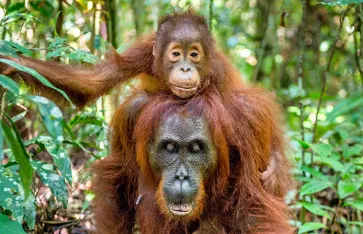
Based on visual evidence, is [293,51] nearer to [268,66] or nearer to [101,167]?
[268,66]

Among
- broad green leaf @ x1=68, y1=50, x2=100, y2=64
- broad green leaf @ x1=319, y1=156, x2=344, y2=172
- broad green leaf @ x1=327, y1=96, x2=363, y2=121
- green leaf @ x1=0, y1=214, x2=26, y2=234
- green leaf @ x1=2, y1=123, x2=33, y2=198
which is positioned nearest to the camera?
green leaf @ x1=2, y1=123, x2=33, y2=198

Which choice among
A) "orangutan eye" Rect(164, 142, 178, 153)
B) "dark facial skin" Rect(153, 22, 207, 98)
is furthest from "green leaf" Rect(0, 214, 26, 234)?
"dark facial skin" Rect(153, 22, 207, 98)

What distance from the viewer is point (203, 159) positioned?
9.06ft

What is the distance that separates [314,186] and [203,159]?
902 millimetres

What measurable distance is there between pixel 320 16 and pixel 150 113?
4.36m

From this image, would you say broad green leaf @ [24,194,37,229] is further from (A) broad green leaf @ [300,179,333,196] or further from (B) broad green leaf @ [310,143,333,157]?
(B) broad green leaf @ [310,143,333,157]

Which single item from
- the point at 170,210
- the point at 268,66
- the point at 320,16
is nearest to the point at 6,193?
the point at 170,210

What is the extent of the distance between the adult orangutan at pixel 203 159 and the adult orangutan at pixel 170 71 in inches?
2.5

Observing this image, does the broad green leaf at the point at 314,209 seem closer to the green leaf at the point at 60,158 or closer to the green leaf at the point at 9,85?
the green leaf at the point at 60,158

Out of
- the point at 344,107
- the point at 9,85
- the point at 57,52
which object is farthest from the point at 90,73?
the point at 344,107

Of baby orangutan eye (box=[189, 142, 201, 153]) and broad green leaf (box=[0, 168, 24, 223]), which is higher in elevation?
baby orangutan eye (box=[189, 142, 201, 153])

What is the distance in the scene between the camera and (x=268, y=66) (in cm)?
661

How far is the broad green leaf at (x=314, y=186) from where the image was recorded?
10.7 ft

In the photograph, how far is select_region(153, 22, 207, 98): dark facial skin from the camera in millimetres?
2783
